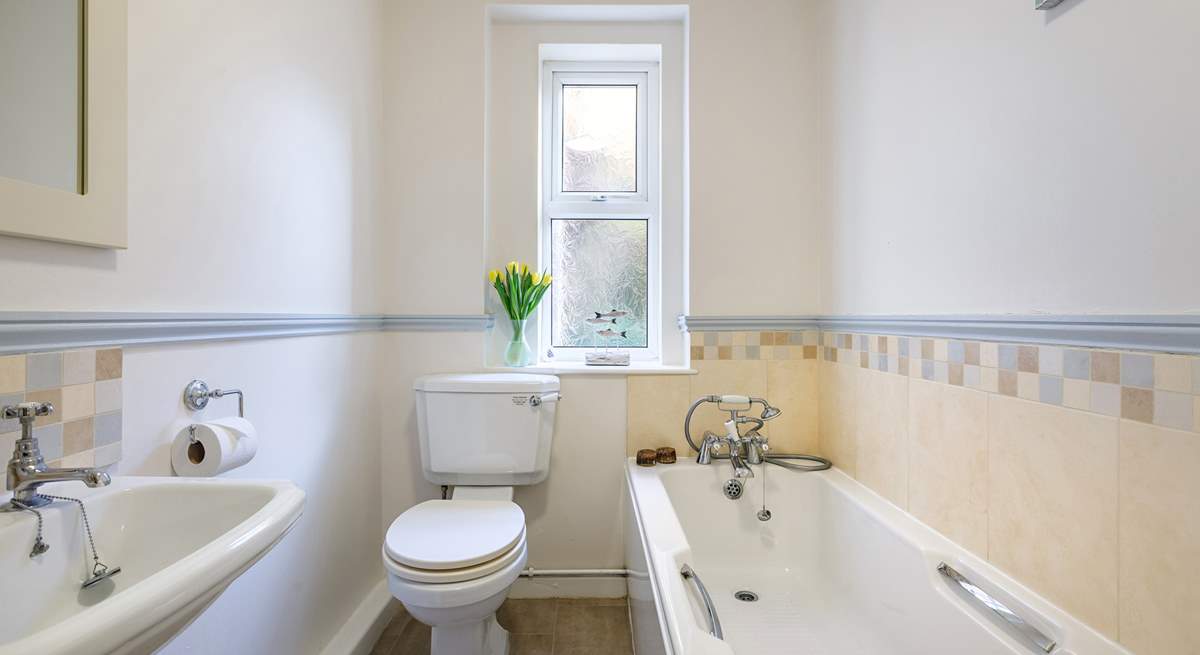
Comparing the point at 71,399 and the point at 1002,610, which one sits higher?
the point at 71,399

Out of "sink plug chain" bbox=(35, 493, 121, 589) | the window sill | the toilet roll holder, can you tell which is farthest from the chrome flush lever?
"sink plug chain" bbox=(35, 493, 121, 589)

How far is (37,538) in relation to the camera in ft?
1.98

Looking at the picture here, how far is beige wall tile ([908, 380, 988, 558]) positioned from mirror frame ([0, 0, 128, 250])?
169 cm

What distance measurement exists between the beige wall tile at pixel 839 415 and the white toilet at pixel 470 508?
3.21 ft

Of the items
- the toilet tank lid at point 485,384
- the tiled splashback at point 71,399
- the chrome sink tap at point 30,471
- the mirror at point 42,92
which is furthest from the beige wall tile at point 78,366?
the toilet tank lid at point 485,384

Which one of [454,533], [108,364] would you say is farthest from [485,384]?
[108,364]

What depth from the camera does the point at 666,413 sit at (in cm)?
185

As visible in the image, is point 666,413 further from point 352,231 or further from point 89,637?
point 89,637

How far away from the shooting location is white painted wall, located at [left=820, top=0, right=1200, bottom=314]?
74cm

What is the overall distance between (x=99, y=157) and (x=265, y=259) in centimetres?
43

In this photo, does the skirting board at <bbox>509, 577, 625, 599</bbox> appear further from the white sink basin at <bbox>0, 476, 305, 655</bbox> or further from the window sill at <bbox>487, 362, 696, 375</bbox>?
the white sink basin at <bbox>0, 476, 305, 655</bbox>

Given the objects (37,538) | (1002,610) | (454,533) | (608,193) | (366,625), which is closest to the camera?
(37,538)

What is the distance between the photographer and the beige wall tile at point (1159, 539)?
712 millimetres

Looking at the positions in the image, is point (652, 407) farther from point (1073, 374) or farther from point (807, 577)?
point (1073, 374)
